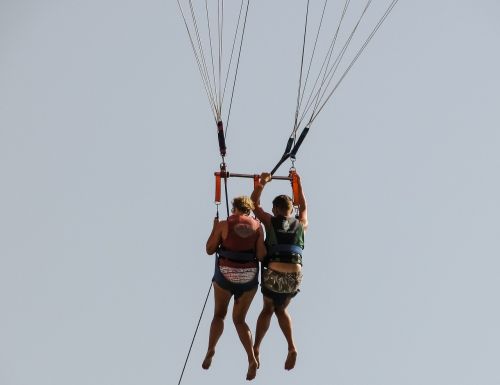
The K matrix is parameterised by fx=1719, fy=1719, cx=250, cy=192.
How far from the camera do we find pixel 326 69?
24781 mm

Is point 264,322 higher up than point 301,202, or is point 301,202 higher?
point 301,202

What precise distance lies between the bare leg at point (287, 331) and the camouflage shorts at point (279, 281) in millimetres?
258

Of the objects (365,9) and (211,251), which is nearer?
(211,251)

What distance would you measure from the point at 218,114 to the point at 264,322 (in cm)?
306

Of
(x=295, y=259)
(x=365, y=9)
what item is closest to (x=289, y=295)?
(x=295, y=259)

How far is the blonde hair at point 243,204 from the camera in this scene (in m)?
23.5

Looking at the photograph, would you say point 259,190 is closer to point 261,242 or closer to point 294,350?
point 261,242

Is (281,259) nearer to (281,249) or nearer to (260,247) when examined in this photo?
(281,249)

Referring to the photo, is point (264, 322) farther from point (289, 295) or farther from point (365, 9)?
point (365, 9)

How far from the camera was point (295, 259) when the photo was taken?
23.8 metres

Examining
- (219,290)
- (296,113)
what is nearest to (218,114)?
(296,113)

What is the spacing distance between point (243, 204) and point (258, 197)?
0.49m

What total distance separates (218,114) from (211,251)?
2.22 meters

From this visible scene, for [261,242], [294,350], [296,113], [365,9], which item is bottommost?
[294,350]
